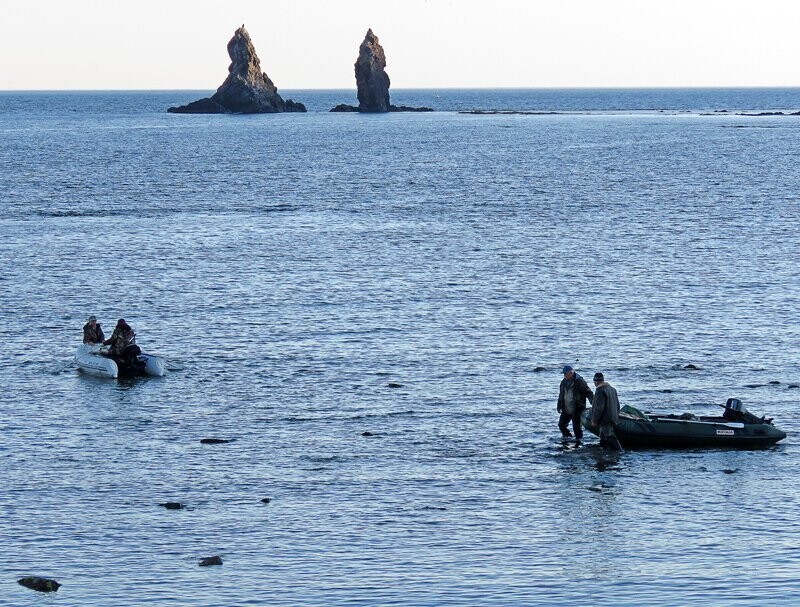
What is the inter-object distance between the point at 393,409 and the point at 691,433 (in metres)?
9.74

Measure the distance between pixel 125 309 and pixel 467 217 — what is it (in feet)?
148

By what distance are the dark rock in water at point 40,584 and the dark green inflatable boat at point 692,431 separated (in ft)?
53.2

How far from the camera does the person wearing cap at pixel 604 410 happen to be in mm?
35656

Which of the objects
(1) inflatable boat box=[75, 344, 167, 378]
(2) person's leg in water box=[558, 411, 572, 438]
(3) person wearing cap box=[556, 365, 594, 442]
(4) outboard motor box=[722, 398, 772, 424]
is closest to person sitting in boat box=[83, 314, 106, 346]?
(1) inflatable boat box=[75, 344, 167, 378]

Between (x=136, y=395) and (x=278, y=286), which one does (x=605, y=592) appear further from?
(x=278, y=286)

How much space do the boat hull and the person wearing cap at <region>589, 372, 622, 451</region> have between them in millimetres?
326

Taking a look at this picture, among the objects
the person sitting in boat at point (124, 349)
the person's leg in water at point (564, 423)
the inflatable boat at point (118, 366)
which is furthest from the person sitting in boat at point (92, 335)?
the person's leg in water at point (564, 423)

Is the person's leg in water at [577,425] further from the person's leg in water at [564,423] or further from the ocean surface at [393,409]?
the ocean surface at [393,409]

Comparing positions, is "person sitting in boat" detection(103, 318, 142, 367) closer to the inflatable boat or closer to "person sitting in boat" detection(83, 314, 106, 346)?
the inflatable boat

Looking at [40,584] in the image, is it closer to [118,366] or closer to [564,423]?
[564,423]

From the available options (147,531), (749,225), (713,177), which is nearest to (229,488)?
(147,531)

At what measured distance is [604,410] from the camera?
35688mm

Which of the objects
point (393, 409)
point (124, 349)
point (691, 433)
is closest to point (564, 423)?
point (691, 433)

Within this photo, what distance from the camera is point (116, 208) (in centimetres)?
10806
